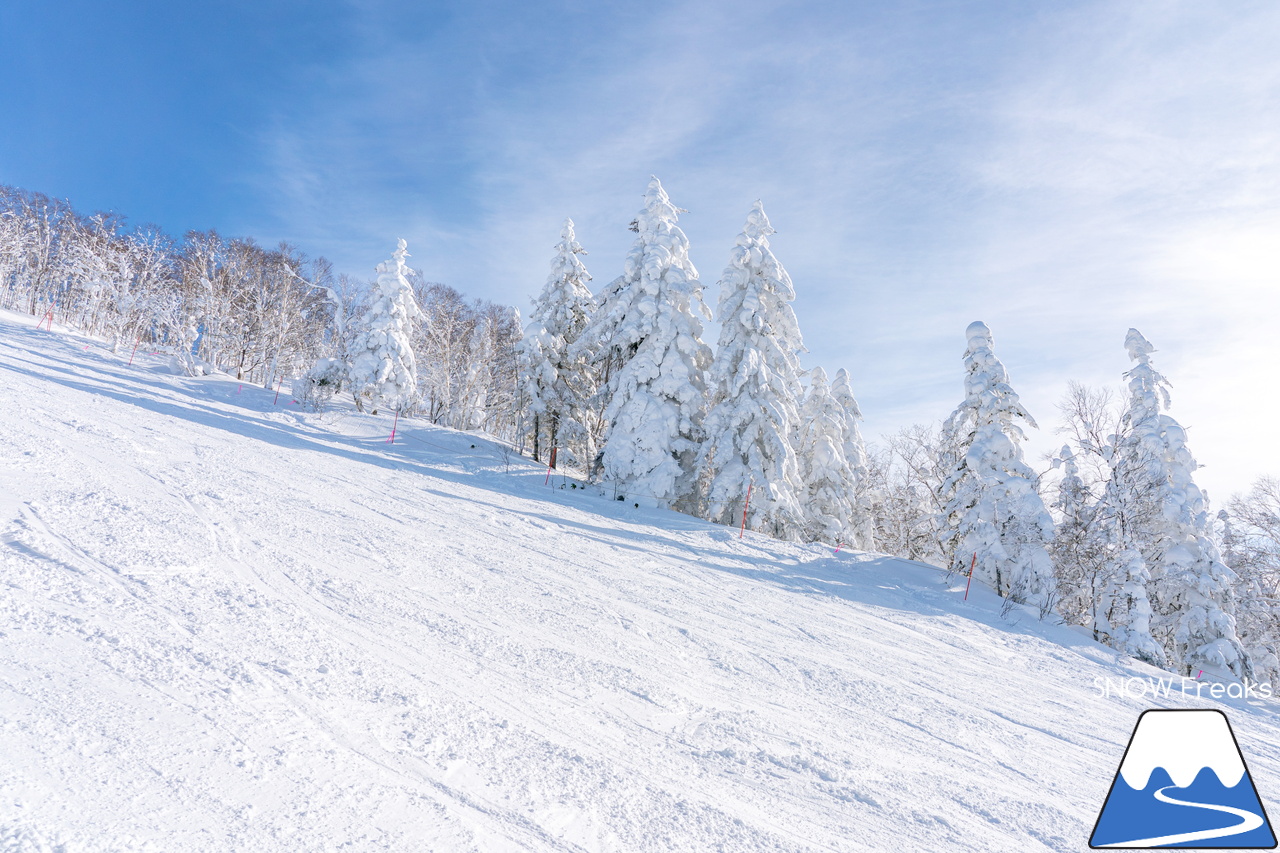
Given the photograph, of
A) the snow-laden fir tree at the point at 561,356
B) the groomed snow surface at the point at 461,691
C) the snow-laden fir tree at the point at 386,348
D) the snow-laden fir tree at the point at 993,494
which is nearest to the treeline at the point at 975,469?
the snow-laden fir tree at the point at 993,494

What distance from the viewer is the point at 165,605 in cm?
479

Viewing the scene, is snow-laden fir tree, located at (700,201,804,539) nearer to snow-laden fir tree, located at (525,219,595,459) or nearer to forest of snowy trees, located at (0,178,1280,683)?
forest of snowy trees, located at (0,178,1280,683)

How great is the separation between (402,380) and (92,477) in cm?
1987


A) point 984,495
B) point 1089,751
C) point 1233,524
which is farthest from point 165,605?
point 1233,524

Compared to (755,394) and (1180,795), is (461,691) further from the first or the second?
(755,394)

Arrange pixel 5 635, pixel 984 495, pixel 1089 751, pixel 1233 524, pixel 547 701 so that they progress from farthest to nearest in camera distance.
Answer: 1. pixel 1233 524
2. pixel 984 495
3. pixel 1089 751
4. pixel 547 701
5. pixel 5 635

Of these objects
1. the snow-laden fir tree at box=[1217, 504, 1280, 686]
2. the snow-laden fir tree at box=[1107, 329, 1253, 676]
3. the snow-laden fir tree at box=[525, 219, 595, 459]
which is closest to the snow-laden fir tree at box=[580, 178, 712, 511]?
the snow-laden fir tree at box=[525, 219, 595, 459]

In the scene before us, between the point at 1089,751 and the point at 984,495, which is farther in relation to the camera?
the point at 984,495

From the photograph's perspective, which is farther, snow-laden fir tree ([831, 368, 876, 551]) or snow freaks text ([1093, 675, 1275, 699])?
snow-laden fir tree ([831, 368, 876, 551])

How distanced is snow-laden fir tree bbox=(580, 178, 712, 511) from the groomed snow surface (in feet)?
23.7

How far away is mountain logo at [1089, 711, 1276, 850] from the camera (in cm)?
348

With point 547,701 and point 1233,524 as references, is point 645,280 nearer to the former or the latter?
point 547,701

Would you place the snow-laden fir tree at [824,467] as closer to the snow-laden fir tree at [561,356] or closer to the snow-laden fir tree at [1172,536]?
the snow-laden fir tree at [1172,536]

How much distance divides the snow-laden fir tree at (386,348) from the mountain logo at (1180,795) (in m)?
27.1
